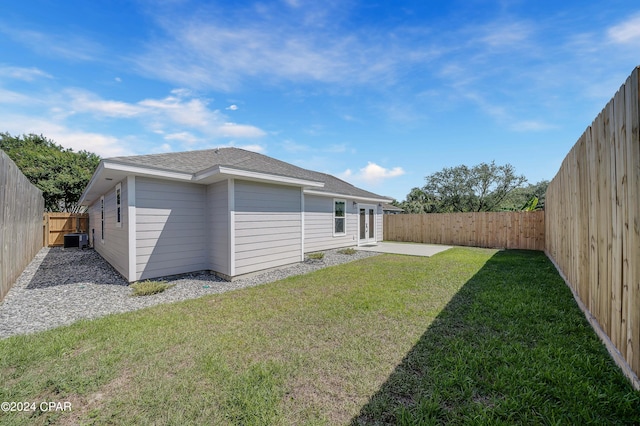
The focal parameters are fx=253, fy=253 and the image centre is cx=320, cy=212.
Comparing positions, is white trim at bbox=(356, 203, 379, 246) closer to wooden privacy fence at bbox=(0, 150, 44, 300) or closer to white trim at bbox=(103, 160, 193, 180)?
white trim at bbox=(103, 160, 193, 180)

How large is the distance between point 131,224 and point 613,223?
314 inches

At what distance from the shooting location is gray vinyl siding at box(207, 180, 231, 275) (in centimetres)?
652

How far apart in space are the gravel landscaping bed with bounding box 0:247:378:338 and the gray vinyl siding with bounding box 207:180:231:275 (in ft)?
1.36

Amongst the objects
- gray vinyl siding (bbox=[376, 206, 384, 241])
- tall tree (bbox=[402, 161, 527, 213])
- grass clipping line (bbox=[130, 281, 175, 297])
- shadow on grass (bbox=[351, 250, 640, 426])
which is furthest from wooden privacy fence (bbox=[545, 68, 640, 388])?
tall tree (bbox=[402, 161, 527, 213])

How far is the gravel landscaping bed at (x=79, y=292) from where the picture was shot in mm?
4141

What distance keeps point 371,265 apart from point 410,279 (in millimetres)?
1935

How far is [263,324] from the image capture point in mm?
3799

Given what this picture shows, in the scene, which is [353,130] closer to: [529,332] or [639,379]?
[529,332]

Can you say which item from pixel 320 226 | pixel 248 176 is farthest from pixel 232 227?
pixel 320 226

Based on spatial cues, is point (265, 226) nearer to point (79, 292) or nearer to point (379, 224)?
point (79, 292)

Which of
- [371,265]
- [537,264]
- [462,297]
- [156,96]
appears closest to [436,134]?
[537,264]

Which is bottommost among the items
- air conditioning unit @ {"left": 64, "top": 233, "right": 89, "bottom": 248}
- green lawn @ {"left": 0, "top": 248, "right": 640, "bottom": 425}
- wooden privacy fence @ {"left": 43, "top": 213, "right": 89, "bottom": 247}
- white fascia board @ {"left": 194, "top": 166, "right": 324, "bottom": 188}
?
green lawn @ {"left": 0, "top": 248, "right": 640, "bottom": 425}

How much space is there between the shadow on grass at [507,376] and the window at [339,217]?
8316 mm

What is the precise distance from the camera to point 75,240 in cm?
1303
